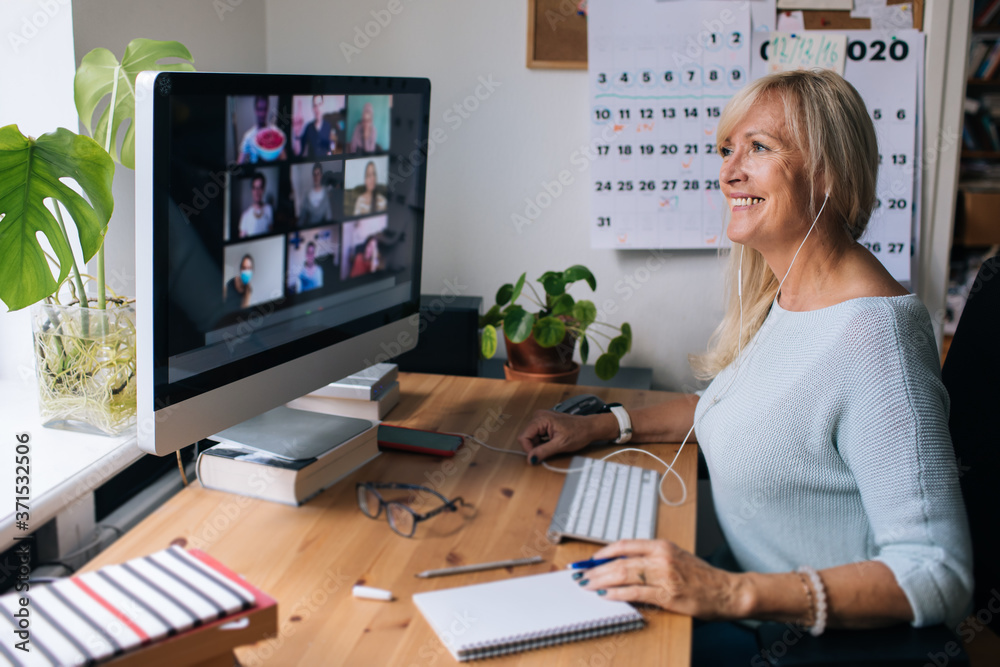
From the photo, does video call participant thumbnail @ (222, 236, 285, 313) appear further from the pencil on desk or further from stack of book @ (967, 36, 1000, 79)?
stack of book @ (967, 36, 1000, 79)

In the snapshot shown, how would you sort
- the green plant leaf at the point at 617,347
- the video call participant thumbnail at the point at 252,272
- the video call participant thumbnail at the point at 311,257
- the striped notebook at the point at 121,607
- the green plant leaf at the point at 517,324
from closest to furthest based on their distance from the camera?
the striped notebook at the point at 121,607 < the video call participant thumbnail at the point at 252,272 < the video call participant thumbnail at the point at 311,257 < the green plant leaf at the point at 517,324 < the green plant leaf at the point at 617,347

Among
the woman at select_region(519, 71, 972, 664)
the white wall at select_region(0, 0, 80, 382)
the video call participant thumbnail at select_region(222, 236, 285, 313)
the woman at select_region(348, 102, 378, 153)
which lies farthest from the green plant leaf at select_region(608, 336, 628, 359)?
the white wall at select_region(0, 0, 80, 382)

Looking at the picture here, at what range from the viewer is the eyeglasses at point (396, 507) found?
1031 mm

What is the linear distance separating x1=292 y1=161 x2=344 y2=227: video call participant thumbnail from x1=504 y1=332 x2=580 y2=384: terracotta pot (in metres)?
0.64

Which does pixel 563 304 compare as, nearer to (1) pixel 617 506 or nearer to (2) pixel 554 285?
(2) pixel 554 285

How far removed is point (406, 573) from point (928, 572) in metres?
0.60

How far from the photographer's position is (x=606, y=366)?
171 centimetres

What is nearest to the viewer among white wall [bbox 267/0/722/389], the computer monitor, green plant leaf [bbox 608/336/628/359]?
the computer monitor

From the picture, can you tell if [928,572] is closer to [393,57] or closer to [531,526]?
[531,526]

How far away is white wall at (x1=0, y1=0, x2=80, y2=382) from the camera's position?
4.27 ft

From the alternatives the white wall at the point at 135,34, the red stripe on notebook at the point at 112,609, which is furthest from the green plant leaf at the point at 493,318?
the red stripe on notebook at the point at 112,609

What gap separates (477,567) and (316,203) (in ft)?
1.80

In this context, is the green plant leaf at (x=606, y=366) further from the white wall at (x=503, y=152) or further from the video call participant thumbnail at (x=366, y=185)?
the video call participant thumbnail at (x=366, y=185)

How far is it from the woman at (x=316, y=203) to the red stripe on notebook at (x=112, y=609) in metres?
0.54
